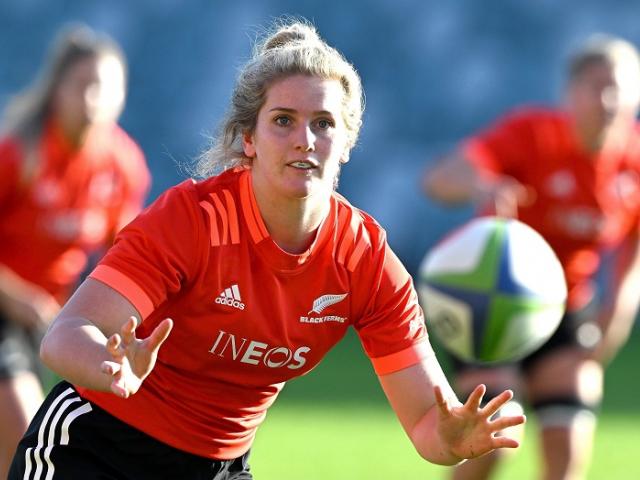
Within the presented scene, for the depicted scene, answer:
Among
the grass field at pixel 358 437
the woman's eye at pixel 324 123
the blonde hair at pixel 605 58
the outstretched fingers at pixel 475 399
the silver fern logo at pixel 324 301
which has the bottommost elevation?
the outstretched fingers at pixel 475 399

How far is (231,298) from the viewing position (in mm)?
3789

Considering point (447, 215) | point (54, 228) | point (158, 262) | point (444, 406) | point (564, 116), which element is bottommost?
point (444, 406)

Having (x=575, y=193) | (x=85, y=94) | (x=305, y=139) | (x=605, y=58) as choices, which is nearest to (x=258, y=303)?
(x=305, y=139)

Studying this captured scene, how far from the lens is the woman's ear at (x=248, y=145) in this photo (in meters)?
3.99

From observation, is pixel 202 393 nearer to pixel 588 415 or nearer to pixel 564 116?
pixel 588 415

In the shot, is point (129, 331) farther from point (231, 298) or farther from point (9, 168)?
point (9, 168)

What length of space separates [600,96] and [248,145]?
9.92 feet

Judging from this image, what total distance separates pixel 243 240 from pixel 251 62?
549 mm

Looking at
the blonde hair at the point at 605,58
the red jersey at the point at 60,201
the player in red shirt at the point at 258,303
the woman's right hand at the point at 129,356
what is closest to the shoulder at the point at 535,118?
the blonde hair at the point at 605,58

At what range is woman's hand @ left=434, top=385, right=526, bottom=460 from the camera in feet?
11.9

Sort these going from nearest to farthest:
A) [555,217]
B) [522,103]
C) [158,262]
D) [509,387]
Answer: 1. [158,262]
2. [509,387]
3. [555,217]
4. [522,103]

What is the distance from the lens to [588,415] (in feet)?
21.1

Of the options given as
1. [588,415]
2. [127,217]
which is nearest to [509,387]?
[588,415]

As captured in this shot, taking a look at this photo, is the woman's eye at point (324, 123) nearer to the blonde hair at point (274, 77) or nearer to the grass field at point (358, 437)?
the blonde hair at point (274, 77)
